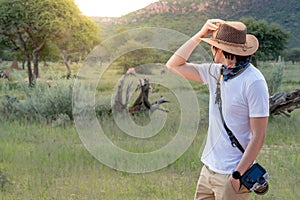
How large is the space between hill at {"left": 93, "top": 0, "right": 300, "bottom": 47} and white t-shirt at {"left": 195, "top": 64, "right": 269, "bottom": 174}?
27.9 meters

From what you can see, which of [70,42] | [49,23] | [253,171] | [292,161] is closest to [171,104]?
[292,161]

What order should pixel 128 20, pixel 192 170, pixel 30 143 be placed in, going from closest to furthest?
pixel 192 170, pixel 30 143, pixel 128 20

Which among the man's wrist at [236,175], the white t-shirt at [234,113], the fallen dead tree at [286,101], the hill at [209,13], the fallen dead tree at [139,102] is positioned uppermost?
the white t-shirt at [234,113]

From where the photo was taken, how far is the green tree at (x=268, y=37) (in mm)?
23406

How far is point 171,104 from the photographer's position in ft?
33.1

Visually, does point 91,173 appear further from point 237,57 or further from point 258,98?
point 258,98

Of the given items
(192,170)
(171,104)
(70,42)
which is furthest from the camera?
(70,42)

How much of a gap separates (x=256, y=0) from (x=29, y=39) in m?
20.0

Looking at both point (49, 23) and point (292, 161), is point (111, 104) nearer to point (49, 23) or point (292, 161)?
point (292, 161)

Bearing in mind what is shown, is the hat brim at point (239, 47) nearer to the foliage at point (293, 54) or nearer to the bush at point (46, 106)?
the bush at point (46, 106)

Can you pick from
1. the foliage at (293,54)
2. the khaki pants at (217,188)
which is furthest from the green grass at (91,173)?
the foliage at (293,54)

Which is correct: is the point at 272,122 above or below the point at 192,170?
below

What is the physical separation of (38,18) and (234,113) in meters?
15.8

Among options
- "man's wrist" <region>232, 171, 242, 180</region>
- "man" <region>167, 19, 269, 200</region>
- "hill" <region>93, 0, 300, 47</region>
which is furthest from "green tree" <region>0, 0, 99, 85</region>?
"man's wrist" <region>232, 171, 242, 180</region>
